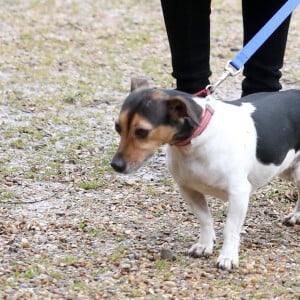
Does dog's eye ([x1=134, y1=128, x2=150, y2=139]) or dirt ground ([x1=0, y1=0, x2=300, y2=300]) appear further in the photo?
dirt ground ([x1=0, y1=0, x2=300, y2=300])

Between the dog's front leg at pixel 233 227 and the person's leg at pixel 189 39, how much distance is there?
1.38 meters

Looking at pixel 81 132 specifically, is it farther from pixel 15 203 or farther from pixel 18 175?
pixel 15 203

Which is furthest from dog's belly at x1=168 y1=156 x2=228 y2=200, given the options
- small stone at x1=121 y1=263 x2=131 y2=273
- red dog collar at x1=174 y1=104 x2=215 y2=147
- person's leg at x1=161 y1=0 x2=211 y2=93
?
person's leg at x1=161 y1=0 x2=211 y2=93

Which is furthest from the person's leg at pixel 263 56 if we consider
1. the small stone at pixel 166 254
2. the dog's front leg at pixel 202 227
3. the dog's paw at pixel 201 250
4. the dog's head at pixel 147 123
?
the dog's head at pixel 147 123

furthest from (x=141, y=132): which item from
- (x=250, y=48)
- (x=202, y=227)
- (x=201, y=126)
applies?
(x=250, y=48)

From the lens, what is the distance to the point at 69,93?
27.9ft

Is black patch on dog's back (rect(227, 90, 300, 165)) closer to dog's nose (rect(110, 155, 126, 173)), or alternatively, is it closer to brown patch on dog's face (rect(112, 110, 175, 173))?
brown patch on dog's face (rect(112, 110, 175, 173))

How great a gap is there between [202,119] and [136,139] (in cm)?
38

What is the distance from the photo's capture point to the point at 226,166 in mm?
4457

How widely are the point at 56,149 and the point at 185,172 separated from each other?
251 cm

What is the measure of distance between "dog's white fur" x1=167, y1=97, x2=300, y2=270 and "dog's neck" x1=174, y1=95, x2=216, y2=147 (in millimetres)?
14

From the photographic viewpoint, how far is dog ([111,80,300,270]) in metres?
4.18

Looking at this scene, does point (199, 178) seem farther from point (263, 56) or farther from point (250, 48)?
point (263, 56)

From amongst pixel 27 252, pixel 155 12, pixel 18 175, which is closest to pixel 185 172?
pixel 27 252
